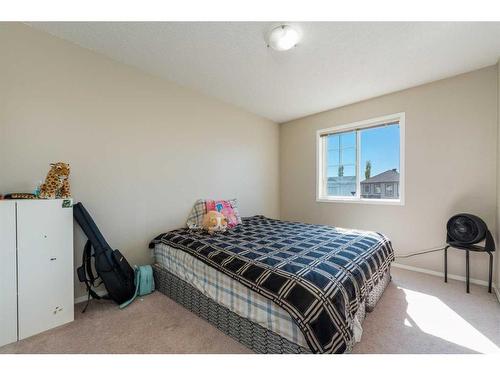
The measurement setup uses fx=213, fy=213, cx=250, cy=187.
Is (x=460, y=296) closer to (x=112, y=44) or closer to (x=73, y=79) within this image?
(x=112, y=44)

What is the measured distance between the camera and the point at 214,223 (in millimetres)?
2377

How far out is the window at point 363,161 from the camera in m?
2.90

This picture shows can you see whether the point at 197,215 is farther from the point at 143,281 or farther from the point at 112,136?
the point at 112,136

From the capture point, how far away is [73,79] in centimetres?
190

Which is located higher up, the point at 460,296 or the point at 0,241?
the point at 0,241

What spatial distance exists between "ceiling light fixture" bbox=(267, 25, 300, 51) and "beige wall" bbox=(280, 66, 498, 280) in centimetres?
187

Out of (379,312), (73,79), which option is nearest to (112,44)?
(73,79)

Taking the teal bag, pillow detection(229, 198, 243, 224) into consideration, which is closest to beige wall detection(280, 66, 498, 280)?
pillow detection(229, 198, 243, 224)

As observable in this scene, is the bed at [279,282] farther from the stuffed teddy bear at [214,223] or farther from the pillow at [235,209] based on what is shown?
the pillow at [235,209]

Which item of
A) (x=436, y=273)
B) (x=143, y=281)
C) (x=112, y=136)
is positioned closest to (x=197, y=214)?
(x=143, y=281)

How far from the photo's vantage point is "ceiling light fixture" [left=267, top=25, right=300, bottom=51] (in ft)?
5.41

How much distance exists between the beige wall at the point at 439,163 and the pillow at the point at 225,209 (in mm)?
1779
